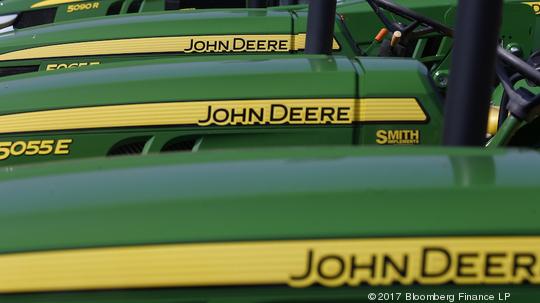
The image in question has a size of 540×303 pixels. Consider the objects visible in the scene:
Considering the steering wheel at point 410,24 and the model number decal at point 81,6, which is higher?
the model number decal at point 81,6

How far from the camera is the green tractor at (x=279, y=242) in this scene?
4.35 feet

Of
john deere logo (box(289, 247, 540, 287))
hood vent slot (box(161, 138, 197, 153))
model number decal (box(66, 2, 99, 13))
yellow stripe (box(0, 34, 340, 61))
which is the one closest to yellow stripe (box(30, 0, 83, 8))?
model number decal (box(66, 2, 99, 13))

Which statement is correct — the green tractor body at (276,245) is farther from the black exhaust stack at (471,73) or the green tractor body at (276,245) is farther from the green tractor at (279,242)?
the black exhaust stack at (471,73)

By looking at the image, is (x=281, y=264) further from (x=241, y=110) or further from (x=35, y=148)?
(x=35, y=148)

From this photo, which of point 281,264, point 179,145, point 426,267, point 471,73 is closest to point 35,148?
point 179,145

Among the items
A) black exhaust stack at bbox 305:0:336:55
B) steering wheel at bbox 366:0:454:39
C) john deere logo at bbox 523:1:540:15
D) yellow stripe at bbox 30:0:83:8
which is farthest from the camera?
yellow stripe at bbox 30:0:83:8

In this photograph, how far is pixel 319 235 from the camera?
53.0 inches

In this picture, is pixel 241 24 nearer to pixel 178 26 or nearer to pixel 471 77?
pixel 178 26

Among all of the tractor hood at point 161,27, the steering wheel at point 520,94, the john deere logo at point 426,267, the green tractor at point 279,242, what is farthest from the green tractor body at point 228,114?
the tractor hood at point 161,27

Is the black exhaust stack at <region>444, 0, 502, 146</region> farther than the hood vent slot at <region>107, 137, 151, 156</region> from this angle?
No

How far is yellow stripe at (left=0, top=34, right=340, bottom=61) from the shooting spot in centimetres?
410

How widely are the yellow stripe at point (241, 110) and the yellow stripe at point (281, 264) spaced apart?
4.26ft

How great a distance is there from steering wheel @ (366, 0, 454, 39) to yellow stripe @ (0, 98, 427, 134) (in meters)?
1.02

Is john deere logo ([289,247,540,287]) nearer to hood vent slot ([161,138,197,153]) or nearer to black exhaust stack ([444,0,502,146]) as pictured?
black exhaust stack ([444,0,502,146])
